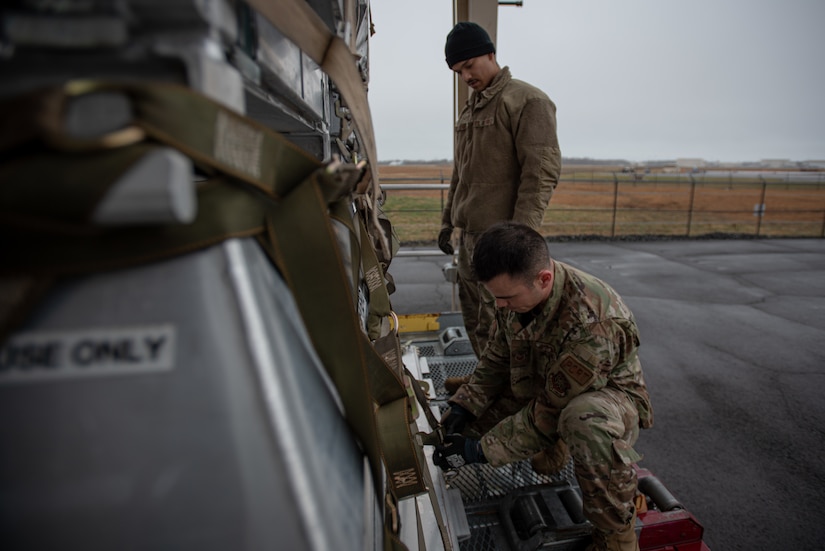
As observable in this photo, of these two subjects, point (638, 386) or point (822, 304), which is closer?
point (638, 386)

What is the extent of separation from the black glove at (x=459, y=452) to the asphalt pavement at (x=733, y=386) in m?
1.22

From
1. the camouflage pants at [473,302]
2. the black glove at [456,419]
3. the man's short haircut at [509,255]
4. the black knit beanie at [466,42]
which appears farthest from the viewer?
the camouflage pants at [473,302]

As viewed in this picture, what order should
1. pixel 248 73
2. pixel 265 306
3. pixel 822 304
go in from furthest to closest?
pixel 822 304 < pixel 248 73 < pixel 265 306

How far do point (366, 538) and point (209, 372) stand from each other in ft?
1.23

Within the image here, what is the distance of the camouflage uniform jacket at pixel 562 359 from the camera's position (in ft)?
4.96

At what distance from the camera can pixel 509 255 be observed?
1.46 m

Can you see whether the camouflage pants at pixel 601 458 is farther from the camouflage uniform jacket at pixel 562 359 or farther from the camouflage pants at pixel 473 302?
the camouflage pants at pixel 473 302

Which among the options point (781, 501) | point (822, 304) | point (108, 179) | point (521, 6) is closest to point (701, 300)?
point (822, 304)

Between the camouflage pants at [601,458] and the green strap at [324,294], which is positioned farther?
the camouflage pants at [601,458]

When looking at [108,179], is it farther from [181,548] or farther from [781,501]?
[781,501]

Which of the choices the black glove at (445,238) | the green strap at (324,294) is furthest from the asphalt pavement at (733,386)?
the green strap at (324,294)

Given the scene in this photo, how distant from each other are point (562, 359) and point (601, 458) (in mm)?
317

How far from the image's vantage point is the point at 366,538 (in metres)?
0.67

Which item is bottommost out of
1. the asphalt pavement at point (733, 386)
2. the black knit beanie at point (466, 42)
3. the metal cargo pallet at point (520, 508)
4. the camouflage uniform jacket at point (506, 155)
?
the asphalt pavement at point (733, 386)
